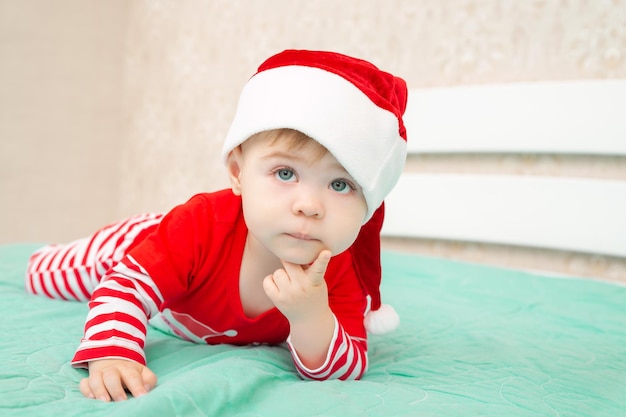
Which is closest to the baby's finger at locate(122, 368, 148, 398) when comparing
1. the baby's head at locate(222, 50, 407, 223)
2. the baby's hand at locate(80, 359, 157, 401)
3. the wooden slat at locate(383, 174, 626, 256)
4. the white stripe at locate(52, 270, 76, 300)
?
the baby's hand at locate(80, 359, 157, 401)

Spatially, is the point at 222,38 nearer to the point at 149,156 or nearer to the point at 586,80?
the point at 149,156

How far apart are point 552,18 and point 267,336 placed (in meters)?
1.40

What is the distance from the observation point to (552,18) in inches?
74.9

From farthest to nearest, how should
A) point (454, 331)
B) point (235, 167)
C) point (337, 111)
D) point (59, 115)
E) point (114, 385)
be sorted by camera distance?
1. point (59, 115)
2. point (454, 331)
3. point (235, 167)
4. point (337, 111)
5. point (114, 385)

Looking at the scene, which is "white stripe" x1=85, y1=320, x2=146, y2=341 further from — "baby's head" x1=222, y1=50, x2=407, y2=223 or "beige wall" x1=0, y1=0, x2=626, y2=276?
"beige wall" x1=0, y1=0, x2=626, y2=276

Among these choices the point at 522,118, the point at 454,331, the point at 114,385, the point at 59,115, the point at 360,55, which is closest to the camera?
the point at 114,385

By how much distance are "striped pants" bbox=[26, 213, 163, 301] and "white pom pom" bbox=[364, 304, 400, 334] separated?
472 millimetres

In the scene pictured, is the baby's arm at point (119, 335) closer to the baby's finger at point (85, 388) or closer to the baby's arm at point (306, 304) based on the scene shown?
the baby's finger at point (85, 388)

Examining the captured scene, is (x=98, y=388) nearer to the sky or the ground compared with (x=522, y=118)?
nearer to the ground

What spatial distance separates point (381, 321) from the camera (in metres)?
1.05

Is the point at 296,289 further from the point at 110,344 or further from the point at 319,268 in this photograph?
the point at 110,344

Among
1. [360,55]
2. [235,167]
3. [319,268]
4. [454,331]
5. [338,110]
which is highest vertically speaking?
[360,55]

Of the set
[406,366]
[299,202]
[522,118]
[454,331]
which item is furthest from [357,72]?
[522,118]

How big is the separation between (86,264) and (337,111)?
698 mm
